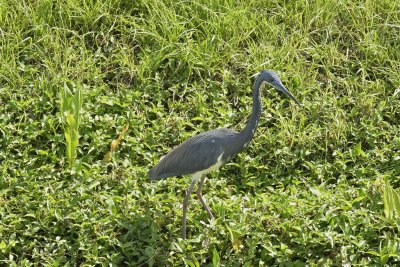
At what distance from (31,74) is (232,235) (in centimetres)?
251

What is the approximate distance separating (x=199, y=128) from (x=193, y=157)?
911 mm

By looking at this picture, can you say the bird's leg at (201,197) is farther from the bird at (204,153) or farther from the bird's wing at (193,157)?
the bird's wing at (193,157)

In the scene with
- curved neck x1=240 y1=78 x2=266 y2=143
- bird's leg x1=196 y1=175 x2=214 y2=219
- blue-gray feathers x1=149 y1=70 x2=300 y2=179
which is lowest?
bird's leg x1=196 y1=175 x2=214 y2=219

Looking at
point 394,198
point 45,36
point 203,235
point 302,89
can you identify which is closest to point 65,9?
point 45,36

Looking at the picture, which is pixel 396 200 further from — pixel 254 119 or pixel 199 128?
pixel 199 128

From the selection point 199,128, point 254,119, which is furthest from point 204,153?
point 199,128

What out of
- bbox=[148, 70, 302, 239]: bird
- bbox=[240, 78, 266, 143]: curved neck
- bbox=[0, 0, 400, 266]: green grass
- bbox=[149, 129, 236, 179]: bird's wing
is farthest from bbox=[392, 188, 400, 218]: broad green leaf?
bbox=[149, 129, 236, 179]: bird's wing

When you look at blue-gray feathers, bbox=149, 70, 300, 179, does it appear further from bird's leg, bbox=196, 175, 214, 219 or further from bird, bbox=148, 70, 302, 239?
bird's leg, bbox=196, 175, 214, 219

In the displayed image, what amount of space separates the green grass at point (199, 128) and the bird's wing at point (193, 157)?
241 mm

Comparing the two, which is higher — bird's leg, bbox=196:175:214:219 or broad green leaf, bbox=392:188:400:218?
broad green leaf, bbox=392:188:400:218

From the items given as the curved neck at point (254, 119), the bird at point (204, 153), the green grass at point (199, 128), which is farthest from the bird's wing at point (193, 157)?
the green grass at point (199, 128)

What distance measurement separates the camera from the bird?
5840 mm

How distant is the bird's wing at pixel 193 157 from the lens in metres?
5.84

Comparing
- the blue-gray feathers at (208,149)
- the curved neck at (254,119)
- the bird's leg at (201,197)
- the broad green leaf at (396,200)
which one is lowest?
the bird's leg at (201,197)
